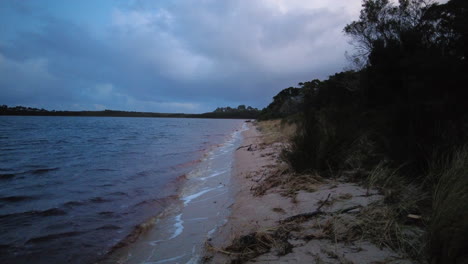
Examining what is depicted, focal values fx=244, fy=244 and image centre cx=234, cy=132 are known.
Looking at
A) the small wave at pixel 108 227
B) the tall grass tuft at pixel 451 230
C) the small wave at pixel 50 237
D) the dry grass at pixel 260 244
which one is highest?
the tall grass tuft at pixel 451 230

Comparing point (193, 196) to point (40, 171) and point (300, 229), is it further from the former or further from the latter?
point (40, 171)

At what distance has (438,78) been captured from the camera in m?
11.2

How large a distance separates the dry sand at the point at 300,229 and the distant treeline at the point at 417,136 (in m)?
0.36

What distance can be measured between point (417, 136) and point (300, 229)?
3.11 metres

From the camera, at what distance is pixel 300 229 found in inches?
117

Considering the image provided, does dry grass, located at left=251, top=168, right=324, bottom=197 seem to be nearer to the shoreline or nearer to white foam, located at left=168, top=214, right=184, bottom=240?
the shoreline

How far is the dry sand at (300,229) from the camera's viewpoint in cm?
234

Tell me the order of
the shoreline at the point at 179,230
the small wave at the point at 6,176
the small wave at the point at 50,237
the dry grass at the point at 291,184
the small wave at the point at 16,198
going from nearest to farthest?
the shoreline at the point at 179,230
the small wave at the point at 50,237
the dry grass at the point at 291,184
the small wave at the point at 16,198
the small wave at the point at 6,176

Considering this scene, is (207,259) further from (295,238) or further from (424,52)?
(424,52)

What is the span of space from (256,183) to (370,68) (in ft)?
45.3

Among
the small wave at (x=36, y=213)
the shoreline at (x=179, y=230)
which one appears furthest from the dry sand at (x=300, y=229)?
the small wave at (x=36, y=213)

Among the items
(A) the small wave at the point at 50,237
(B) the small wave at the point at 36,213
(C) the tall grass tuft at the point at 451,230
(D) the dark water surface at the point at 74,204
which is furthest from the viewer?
(B) the small wave at the point at 36,213

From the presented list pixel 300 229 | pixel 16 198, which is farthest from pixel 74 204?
pixel 300 229

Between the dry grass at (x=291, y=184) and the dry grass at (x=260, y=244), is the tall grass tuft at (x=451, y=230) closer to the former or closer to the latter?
the dry grass at (x=260, y=244)
